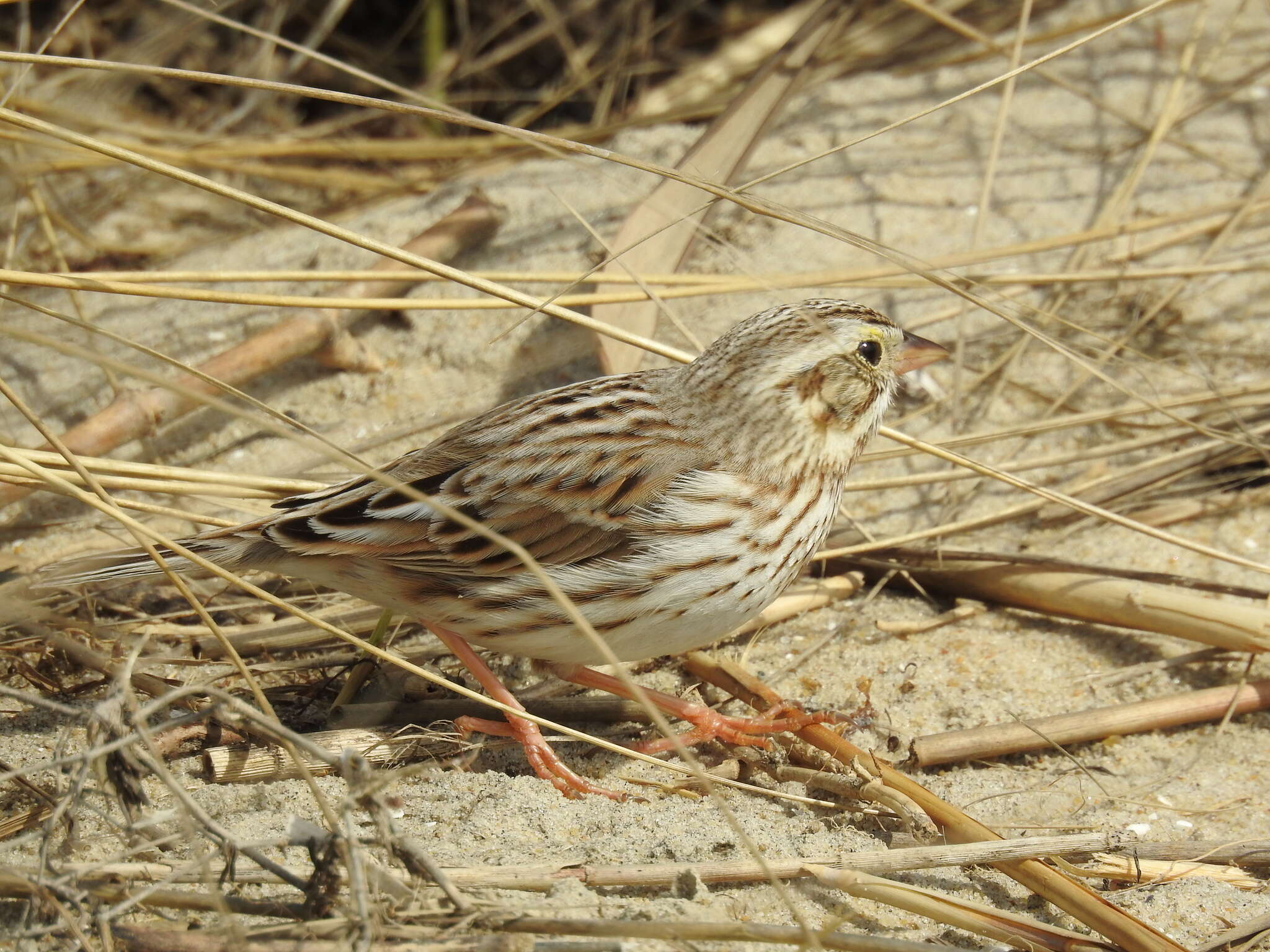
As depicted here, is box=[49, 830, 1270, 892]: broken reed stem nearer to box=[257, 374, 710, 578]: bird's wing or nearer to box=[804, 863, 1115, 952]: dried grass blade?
box=[804, 863, 1115, 952]: dried grass blade

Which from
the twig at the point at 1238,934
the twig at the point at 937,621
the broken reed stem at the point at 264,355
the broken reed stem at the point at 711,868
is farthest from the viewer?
the broken reed stem at the point at 264,355

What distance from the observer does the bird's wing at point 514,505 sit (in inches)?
132

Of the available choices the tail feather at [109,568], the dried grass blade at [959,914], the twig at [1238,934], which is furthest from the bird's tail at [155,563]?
the twig at [1238,934]

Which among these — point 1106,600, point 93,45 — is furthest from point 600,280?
point 93,45

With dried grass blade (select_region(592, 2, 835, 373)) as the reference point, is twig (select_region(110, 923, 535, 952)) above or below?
below

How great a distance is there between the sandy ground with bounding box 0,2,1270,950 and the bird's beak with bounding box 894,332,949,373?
62cm

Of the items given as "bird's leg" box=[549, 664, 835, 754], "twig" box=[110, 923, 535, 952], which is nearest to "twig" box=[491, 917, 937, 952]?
"twig" box=[110, 923, 535, 952]

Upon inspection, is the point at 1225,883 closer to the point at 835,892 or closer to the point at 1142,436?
the point at 835,892

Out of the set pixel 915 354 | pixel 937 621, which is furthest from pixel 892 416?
pixel 915 354

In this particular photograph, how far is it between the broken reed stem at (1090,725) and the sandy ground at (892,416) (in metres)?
0.06

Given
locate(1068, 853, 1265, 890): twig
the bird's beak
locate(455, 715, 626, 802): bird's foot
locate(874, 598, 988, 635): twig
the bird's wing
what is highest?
the bird's beak

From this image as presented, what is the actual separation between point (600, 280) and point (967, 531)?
157 centimetres

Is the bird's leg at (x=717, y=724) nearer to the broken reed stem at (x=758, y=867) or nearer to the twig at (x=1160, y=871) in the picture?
the broken reed stem at (x=758, y=867)

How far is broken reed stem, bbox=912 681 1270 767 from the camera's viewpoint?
3518 millimetres
